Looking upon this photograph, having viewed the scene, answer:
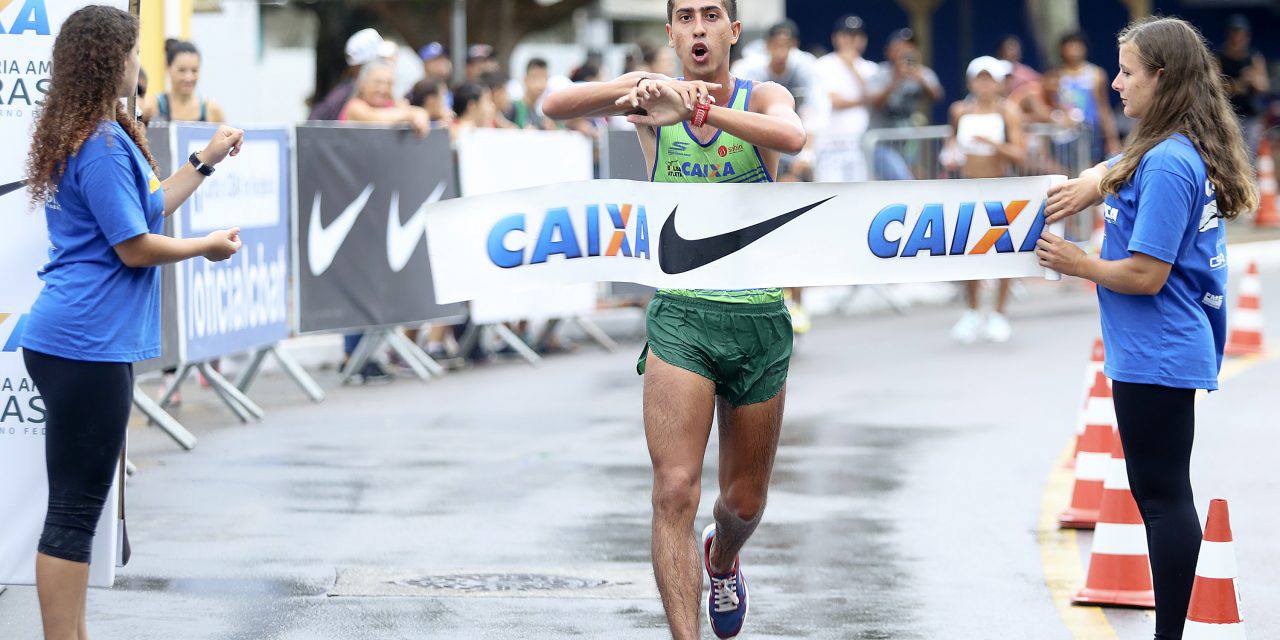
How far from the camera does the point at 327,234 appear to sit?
12.5 meters

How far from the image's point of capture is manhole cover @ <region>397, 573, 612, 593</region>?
272 inches

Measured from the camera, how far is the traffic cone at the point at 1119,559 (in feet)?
21.7

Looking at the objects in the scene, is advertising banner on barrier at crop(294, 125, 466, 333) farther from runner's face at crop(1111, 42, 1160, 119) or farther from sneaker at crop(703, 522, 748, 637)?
runner's face at crop(1111, 42, 1160, 119)

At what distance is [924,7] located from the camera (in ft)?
104

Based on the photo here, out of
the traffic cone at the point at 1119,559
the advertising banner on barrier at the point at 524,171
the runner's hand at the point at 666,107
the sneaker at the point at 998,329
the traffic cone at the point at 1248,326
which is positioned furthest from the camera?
the sneaker at the point at 998,329

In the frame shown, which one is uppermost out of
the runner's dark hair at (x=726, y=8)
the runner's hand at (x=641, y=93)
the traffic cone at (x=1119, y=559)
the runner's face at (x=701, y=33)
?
the runner's dark hair at (x=726, y=8)

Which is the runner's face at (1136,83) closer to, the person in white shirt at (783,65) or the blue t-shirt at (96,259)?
the blue t-shirt at (96,259)

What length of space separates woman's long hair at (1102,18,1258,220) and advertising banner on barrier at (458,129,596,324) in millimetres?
8349

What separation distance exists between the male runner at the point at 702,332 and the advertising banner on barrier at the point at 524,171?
7807 mm

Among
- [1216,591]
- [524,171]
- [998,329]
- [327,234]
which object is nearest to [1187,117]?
[1216,591]

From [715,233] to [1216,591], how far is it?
5.93 feet

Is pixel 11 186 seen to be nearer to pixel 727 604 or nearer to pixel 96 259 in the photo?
pixel 96 259

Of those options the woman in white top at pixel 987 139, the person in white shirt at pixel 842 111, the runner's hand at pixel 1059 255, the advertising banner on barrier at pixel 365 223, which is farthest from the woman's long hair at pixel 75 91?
the person in white shirt at pixel 842 111

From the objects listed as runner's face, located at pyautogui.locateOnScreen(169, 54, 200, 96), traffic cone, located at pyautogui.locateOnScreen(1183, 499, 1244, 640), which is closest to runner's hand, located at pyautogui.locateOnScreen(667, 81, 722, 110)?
traffic cone, located at pyautogui.locateOnScreen(1183, 499, 1244, 640)
